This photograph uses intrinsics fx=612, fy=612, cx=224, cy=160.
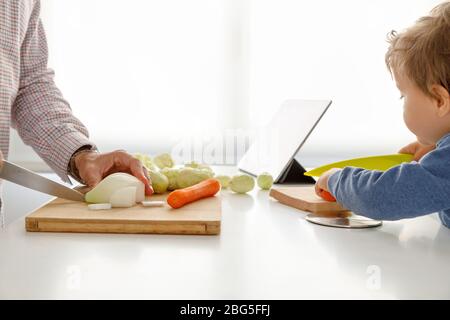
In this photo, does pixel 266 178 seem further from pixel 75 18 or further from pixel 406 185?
pixel 75 18

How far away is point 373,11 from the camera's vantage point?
2.70 m

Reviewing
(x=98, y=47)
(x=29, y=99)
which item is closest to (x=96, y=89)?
(x=98, y=47)

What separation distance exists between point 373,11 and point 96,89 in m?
1.26

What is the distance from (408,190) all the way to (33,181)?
0.65 metres

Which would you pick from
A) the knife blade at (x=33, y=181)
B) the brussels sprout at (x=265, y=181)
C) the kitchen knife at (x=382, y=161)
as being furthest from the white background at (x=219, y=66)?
the knife blade at (x=33, y=181)

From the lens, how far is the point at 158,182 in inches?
51.9

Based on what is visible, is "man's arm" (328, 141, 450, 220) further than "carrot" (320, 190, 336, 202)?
No

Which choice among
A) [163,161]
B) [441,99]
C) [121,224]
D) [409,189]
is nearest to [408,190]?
[409,189]

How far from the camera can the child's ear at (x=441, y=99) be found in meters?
1.02

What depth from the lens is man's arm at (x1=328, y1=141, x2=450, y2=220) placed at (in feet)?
3.06

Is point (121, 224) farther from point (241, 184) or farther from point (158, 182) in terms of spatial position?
point (241, 184)

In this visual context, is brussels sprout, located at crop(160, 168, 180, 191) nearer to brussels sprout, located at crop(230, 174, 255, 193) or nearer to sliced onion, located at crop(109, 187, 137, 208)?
brussels sprout, located at crop(230, 174, 255, 193)

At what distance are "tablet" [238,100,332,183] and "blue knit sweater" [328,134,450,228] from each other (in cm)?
43

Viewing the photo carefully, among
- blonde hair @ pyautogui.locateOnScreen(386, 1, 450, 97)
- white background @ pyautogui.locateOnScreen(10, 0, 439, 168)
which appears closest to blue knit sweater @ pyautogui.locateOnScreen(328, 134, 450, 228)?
blonde hair @ pyautogui.locateOnScreen(386, 1, 450, 97)
